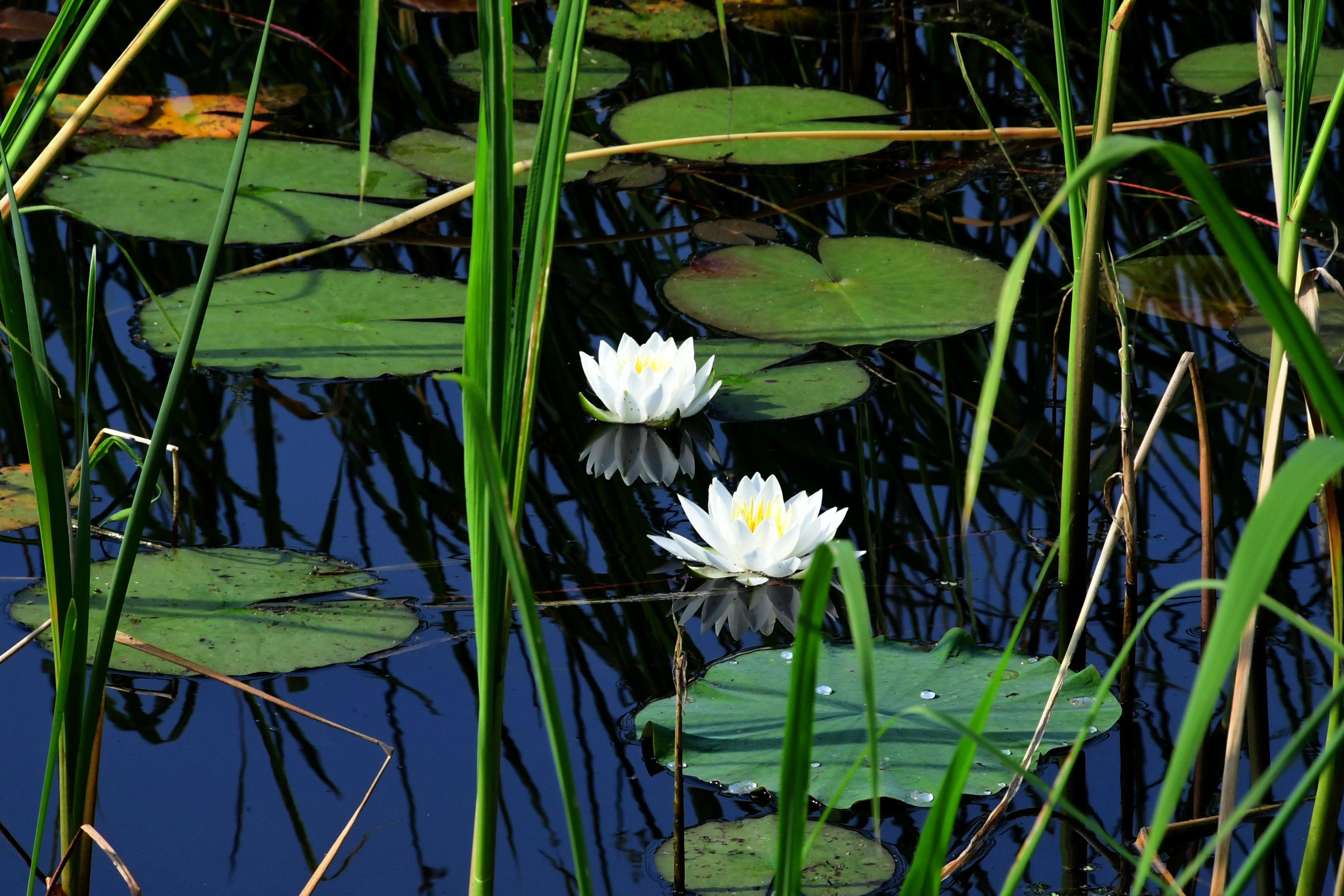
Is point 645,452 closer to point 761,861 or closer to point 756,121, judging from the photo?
point 761,861

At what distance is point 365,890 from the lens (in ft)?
4.24

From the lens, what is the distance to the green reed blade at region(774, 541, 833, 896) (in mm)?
753

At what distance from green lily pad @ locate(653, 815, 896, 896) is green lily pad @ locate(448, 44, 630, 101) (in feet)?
9.56

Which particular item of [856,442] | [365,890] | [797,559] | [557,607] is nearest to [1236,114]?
[856,442]

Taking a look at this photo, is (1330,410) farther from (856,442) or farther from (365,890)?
(856,442)

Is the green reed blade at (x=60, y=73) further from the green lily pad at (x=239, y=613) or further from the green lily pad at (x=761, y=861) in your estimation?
the green lily pad at (x=761, y=861)

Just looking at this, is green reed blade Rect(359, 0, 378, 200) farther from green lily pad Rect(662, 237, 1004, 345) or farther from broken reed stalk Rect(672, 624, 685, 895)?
green lily pad Rect(662, 237, 1004, 345)

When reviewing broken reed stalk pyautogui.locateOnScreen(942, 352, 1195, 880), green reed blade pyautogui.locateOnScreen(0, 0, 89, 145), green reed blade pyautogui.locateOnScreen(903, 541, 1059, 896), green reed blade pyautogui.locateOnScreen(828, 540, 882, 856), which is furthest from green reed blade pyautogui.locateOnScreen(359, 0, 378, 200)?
broken reed stalk pyautogui.locateOnScreen(942, 352, 1195, 880)

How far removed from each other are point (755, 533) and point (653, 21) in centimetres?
330

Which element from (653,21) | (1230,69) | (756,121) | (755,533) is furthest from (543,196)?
(653,21)

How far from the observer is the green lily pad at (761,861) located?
4.24 ft

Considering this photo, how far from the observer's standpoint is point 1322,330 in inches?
96.4

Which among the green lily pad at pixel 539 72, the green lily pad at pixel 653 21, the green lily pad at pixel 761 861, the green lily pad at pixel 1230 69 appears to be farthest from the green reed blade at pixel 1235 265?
the green lily pad at pixel 653 21

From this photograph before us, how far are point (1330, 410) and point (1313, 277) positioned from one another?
577 mm
